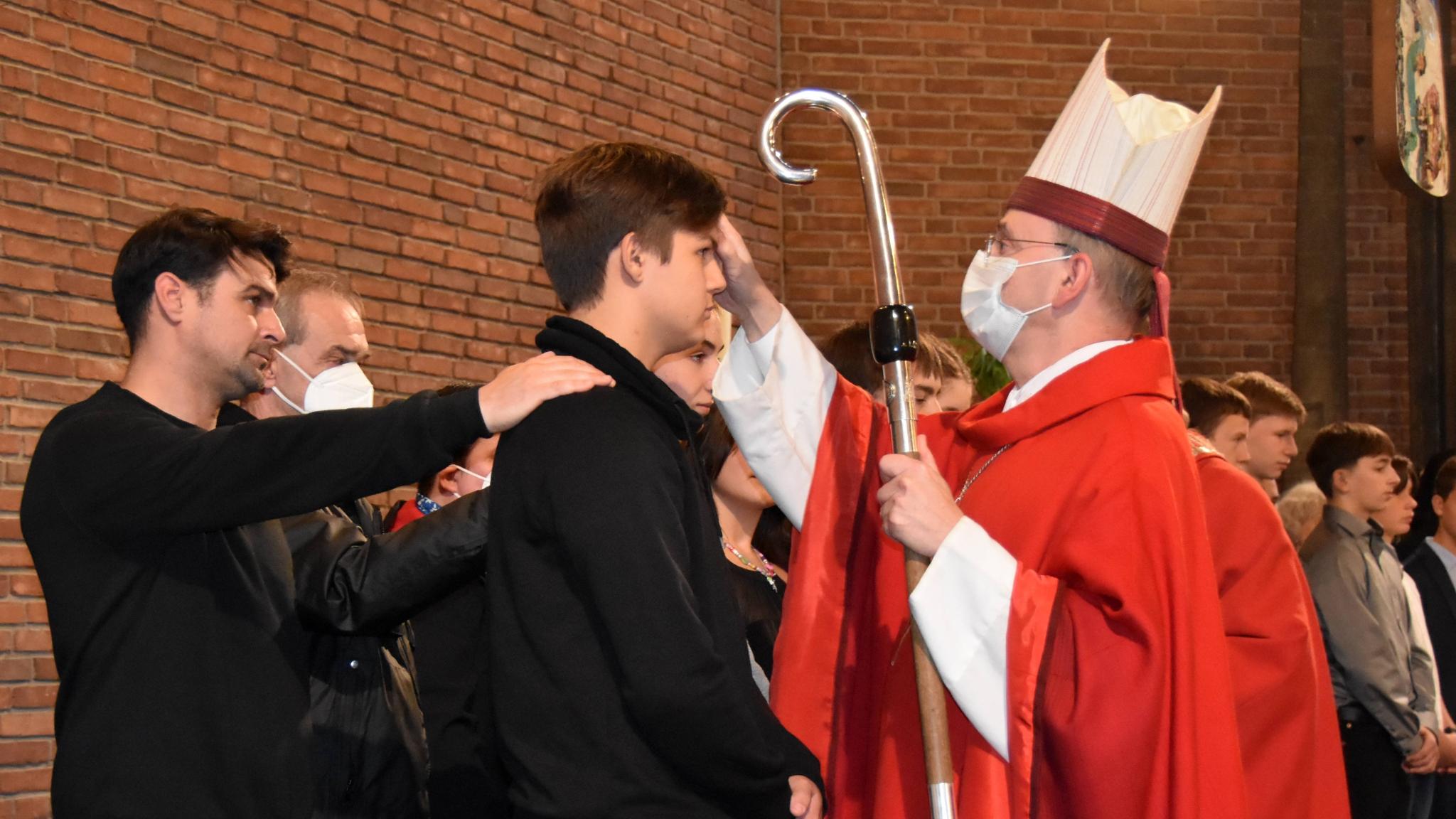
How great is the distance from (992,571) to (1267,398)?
4.42 m

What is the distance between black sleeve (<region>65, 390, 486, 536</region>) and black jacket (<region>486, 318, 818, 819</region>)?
0.25 metres

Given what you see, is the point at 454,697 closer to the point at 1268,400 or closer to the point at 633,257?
the point at 633,257

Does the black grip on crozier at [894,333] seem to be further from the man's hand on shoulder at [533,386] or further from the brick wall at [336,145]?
the brick wall at [336,145]

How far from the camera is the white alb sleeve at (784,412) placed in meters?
3.04

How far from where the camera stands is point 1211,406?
5582mm

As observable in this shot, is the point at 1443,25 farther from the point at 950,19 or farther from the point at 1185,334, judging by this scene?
the point at 950,19

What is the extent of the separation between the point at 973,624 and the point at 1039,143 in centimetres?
665

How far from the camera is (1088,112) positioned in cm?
286

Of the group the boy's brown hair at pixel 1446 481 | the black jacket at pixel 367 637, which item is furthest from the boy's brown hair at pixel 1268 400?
the black jacket at pixel 367 637

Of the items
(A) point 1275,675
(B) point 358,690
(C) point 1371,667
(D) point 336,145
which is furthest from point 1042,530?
(D) point 336,145

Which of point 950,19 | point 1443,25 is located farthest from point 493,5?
point 1443,25

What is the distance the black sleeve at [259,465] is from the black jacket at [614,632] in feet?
0.82

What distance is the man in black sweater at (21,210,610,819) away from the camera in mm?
2475

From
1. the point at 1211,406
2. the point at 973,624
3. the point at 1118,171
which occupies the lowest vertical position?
the point at 973,624
